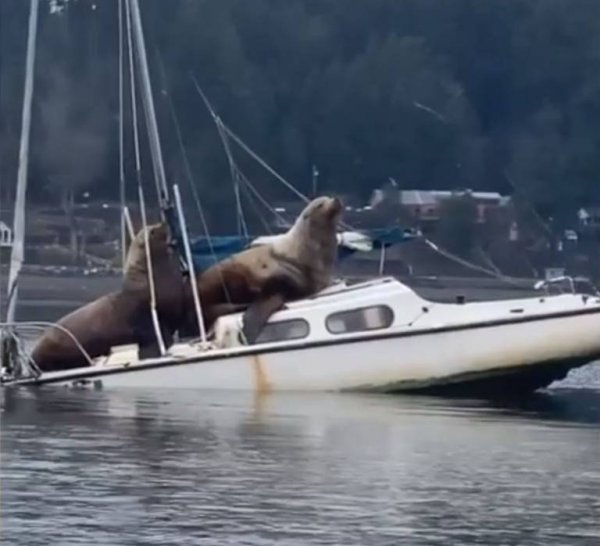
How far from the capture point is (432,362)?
38562mm

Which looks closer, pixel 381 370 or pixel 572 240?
pixel 381 370

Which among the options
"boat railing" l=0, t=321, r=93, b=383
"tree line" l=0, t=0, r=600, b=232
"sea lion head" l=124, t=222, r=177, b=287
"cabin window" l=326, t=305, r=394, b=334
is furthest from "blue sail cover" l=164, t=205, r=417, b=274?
"tree line" l=0, t=0, r=600, b=232

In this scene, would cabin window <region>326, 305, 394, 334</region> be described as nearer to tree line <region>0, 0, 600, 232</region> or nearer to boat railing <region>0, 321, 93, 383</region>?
boat railing <region>0, 321, 93, 383</region>

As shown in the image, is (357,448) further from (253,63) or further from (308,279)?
(253,63)

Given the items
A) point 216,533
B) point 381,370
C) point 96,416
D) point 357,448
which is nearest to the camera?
point 216,533

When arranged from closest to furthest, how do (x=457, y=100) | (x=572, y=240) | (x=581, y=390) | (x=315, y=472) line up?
(x=315, y=472) → (x=581, y=390) → (x=572, y=240) → (x=457, y=100)

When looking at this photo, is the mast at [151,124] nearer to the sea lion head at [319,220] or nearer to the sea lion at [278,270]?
the sea lion at [278,270]

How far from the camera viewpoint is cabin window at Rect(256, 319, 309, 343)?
126 feet

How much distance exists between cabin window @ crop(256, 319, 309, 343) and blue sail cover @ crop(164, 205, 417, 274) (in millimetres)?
2827

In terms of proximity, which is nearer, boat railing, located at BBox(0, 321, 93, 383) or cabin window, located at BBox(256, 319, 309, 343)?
cabin window, located at BBox(256, 319, 309, 343)

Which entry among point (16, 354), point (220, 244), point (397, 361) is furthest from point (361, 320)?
point (16, 354)

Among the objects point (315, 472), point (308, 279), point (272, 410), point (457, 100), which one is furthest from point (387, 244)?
point (457, 100)

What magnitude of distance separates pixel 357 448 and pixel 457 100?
69.0 m

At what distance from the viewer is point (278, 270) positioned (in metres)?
40.3
